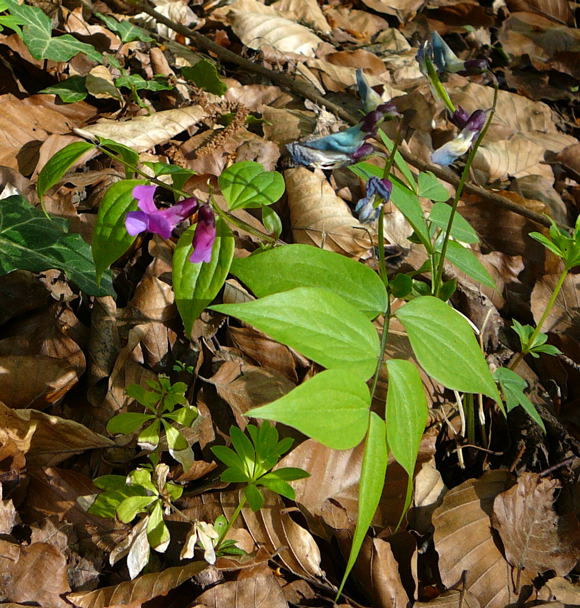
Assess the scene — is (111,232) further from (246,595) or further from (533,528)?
(533,528)

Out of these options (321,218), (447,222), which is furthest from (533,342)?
(321,218)

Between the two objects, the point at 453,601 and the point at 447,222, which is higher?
the point at 447,222

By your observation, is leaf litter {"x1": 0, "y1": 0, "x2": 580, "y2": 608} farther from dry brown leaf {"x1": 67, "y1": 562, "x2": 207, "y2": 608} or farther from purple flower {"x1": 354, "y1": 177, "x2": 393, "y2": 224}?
purple flower {"x1": 354, "y1": 177, "x2": 393, "y2": 224}

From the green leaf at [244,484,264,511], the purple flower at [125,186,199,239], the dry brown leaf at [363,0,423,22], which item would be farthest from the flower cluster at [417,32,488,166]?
the dry brown leaf at [363,0,423,22]

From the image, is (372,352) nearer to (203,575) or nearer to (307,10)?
(203,575)

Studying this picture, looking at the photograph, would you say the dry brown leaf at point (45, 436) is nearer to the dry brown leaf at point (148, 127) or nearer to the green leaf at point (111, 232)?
the green leaf at point (111, 232)

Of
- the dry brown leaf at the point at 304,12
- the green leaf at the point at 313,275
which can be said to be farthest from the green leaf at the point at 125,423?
the dry brown leaf at the point at 304,12

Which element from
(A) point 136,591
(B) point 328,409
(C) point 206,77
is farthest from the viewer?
(C) point 206,77

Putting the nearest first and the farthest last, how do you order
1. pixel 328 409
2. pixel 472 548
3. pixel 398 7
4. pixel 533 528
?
pixel 328 409 < pixel 472 548 < pixel 533 528 < pixel 398 7
